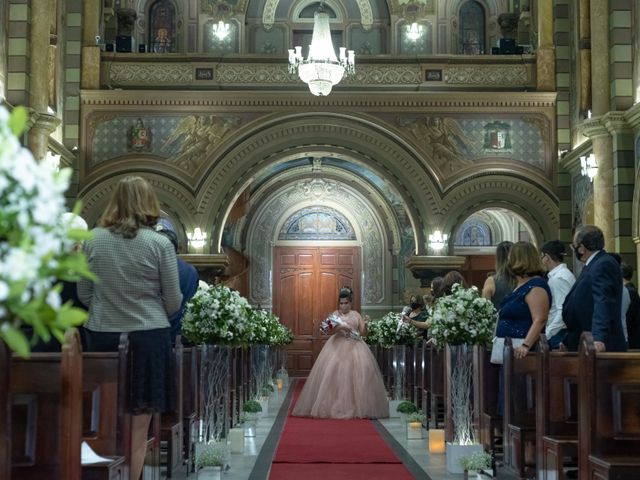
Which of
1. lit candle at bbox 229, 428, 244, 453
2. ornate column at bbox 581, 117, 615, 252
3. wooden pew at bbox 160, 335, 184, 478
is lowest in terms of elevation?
lit candle at bbox 229, 428, 244, 453

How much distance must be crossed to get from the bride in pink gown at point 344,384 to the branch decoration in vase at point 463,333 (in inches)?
199

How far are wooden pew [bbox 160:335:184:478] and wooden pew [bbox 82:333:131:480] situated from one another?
7.76 feet

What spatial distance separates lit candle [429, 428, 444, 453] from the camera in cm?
1021

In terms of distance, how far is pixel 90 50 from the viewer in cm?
2169

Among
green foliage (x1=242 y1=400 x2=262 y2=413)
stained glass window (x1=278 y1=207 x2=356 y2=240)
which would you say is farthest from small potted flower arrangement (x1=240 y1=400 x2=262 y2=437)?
stained glass window (x1=278 y1=207 x2=356 y2=240)

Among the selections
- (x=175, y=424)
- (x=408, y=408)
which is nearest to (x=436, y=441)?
(x=408, y=408)

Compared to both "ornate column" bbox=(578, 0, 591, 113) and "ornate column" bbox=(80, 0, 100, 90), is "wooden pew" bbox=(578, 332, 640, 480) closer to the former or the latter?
"ornate column" bbox=(578, 0, 591, 113)

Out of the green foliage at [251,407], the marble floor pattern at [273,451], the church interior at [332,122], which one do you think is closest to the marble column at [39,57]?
the church interior at [332,122]

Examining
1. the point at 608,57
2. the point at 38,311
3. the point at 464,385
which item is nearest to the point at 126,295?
the point at 38,311

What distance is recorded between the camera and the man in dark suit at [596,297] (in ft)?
22.1

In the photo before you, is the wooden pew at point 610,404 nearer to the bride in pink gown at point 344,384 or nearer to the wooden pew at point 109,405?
the wooden pew at point 109,405

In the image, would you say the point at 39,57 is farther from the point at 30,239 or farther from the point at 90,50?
the point at 30,239

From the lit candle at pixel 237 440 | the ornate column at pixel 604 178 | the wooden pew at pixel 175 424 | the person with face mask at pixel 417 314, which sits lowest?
the lit candle at pixel 237 440

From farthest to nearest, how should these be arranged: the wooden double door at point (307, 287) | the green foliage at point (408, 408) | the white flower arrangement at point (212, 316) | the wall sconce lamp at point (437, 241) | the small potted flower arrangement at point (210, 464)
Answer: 1. the wooden double door at point (307, 287)
2. the wall sconce lamp at point (437, 241)
3. the green foliage at point (408, 408)
4. the white flower arrangement at point (212, 316)
5. the small potted flower arrangement at point (210, 464)
